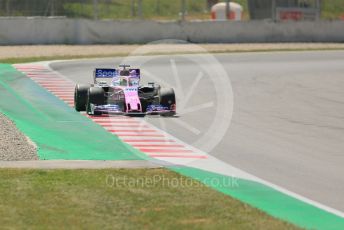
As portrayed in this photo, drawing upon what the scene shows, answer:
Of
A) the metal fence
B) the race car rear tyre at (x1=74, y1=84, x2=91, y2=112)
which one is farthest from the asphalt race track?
the metal fence

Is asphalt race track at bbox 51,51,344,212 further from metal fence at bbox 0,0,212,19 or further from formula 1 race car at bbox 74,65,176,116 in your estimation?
metal fence at bbox 0,0,212,19

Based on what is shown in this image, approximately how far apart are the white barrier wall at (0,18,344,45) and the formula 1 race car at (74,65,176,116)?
70.6 feet

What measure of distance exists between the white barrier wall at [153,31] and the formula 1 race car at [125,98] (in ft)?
70.6

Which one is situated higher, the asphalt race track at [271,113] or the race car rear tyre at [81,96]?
the race car rear tyre at [81,96]

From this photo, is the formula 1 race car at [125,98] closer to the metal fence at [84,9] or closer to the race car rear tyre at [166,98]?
the race car rear tyre at [166,98]

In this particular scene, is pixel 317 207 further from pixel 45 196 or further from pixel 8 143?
pixel 8 143

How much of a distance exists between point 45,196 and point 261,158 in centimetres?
437

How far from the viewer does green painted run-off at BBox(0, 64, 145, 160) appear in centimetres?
1358

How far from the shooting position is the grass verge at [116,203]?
29.0 feet

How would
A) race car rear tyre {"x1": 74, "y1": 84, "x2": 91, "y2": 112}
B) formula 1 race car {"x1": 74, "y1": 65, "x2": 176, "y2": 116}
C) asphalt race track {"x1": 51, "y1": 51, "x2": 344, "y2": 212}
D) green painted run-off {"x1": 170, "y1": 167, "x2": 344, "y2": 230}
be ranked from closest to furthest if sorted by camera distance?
green painted run-off {"x1": 170, "y1": 167, "x2": 344, "y2": 230} → asphalt race track {"x1": 51, "y1": 51, "x2": 344, "y2": 212} → formula 1 race car {"x1": 74, "y1": 65, "x2": 176, "y2": 116} → race car rear tyre {"x1": 74, "y1": 84, "x2": 91, "y2": 112}

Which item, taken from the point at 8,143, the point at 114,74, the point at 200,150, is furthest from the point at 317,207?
the point at 114,74

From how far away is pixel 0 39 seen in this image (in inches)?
1554

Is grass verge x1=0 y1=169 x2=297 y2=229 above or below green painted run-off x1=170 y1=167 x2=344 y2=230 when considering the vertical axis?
above

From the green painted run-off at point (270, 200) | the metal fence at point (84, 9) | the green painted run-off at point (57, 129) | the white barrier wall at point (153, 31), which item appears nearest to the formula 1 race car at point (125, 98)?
the green painted run-off at point (57, 129)
